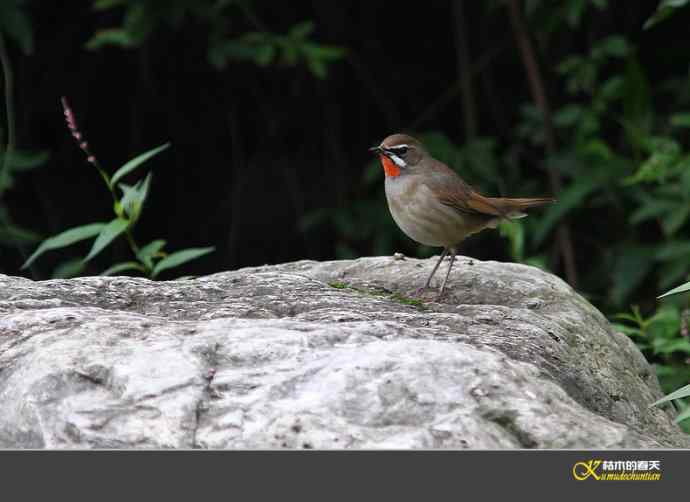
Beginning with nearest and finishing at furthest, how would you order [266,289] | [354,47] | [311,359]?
[311,359] → [266,289] → [354,47]

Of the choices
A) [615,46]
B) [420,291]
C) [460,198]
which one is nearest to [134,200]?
[420,291]

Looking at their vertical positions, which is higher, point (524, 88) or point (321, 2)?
point (321, 2)

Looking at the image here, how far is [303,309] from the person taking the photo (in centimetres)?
314

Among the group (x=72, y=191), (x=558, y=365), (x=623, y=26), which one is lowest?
(x=72, y=191)

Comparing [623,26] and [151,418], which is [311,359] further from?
[623,26]

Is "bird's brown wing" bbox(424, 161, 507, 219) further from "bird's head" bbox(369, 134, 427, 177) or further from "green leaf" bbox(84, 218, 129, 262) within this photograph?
"green leaf" bbox(84, 218, 129, 262)

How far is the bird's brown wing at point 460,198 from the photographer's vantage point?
460cm

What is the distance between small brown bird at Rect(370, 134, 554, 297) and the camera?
456cm

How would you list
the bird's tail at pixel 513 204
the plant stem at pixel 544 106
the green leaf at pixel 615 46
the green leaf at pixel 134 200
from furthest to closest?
the plant stem at pixel 544 106 < the green leaf at pixel 615 46 < the bird's tail at pixel 513 204 < the green leaf at pixel 134 200

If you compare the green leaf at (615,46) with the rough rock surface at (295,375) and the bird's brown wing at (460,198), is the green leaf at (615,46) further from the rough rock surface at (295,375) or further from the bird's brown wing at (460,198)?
the rough rock surface at (295,375)

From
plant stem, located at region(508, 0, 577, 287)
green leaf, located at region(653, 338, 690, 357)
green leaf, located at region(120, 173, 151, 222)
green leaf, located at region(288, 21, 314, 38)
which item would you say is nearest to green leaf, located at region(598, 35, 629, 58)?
plant stem, located at region(508, 0, 577, 287)

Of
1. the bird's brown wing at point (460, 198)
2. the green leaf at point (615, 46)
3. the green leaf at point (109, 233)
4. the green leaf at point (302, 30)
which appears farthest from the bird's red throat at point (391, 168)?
the green leaf at point (615, 46)

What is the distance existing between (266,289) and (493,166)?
3.55 metres

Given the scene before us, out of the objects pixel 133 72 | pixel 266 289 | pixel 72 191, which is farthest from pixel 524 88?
pixel 266 289
